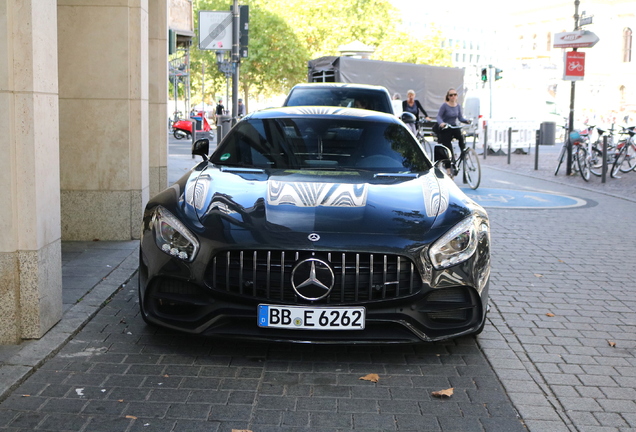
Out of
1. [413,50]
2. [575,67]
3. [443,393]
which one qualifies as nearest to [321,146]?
[443,393]

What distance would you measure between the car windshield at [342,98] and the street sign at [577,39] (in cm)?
596

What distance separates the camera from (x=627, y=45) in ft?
272

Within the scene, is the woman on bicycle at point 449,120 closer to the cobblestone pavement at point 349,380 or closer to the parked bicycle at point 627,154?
the parked bicycle at point 627,154

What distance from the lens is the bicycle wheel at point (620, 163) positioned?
18.5 meters

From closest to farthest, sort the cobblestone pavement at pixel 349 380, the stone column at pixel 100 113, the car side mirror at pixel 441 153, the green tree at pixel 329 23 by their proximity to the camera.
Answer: the cobblestone pavement at pixel 349 380, the car side mirror at pixel 441 153, the stone column at pixel 100 113, the green tree at pixel 329 23

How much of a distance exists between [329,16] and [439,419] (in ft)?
196

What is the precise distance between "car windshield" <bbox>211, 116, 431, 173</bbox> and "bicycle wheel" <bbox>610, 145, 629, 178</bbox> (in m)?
13.2

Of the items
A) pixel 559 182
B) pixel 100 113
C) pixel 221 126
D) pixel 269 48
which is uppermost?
pixel 269 48

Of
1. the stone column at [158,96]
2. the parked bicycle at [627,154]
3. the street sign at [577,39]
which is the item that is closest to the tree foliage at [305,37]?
the parked bicycle at [627,154]

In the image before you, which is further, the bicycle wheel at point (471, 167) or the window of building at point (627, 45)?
the window of building at point (627, 45)

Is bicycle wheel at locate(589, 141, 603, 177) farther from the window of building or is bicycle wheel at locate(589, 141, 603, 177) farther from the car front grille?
the window of building

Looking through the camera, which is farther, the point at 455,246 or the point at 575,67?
the point at 575,67

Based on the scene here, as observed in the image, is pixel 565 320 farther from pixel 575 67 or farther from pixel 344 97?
pixel 575 67

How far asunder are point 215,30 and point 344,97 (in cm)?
338
